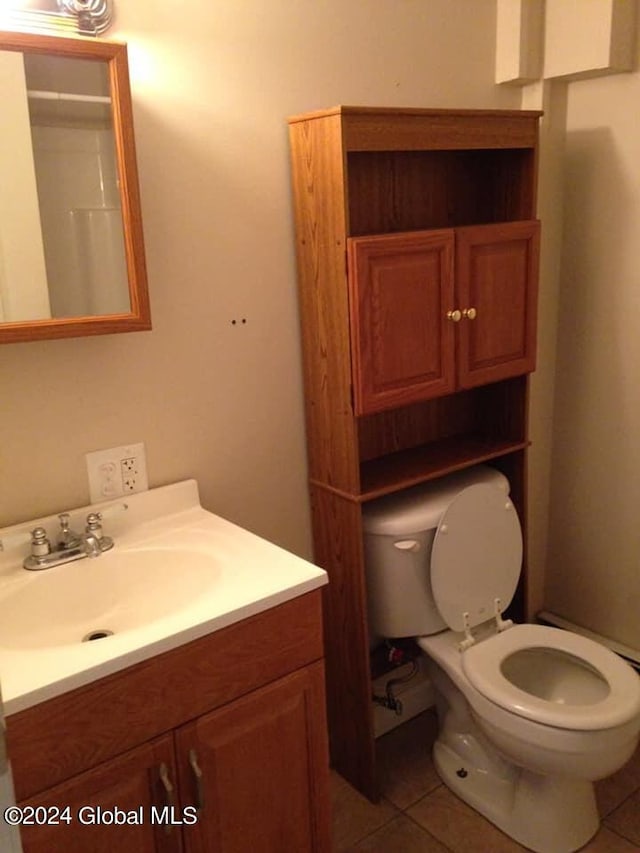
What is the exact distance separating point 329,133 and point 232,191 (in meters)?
0.25

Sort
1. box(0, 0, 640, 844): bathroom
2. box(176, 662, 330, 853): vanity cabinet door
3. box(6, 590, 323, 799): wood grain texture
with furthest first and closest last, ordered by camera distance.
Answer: box(0, 0, 640, 844): bathroom < box(176, 662, 330, 853): vanity cabinet door < box(6, 590, 323, 799): wood grain texture

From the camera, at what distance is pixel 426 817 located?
75.0 inches

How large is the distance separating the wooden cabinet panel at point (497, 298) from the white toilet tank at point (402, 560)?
334mm

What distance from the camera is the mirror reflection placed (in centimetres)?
131

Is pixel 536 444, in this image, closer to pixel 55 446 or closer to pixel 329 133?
pixel 329 133

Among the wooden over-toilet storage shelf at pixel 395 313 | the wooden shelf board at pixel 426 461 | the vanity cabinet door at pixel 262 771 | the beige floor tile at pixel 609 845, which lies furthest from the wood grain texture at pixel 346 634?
the beige floor tile at pixel 609 845

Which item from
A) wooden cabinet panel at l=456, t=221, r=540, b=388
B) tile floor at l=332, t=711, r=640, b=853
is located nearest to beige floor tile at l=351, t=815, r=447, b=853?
tile floor at l=332, t=711, r=640, b=853

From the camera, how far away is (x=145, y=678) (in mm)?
1175

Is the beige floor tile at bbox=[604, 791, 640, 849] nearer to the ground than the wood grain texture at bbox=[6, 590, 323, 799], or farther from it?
nearer to the ground

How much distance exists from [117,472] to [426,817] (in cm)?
118

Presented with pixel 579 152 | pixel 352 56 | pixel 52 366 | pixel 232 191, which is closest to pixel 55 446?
pixel 52 366

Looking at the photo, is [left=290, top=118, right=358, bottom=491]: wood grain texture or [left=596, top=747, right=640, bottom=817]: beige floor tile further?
[left=596, top=747, right=640, bottom=817]: beige floor tile

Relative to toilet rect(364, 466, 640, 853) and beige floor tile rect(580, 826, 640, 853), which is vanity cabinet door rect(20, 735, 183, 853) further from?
beige floor tile rect(580, 826, 640, 853)

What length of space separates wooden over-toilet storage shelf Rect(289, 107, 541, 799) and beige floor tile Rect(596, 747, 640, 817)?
0.60m
